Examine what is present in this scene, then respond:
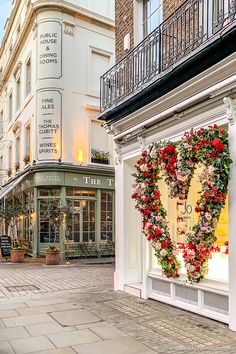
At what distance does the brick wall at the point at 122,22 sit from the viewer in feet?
35.5

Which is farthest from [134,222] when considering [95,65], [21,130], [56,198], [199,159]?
[21,130]

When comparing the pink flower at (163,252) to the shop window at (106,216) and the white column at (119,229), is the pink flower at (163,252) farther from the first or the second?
the shop window at (106,216)

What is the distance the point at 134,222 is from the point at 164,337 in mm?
4456

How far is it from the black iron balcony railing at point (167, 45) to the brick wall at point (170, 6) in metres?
0.34

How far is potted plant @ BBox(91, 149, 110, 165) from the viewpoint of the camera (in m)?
19.9

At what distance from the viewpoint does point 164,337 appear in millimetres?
6363

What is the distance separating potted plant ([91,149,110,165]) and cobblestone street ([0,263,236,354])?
9.61m

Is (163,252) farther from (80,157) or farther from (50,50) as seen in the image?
(50,50)

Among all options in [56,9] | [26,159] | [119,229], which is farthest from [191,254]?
[56,9]

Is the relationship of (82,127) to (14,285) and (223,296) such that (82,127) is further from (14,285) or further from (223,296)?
(223,296)

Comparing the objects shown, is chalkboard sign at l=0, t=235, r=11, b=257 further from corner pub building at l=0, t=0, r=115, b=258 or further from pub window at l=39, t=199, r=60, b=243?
pub window at l=39, t=199, r=60, b=243

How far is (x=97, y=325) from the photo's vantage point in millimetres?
7074

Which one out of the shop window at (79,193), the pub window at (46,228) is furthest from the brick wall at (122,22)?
the pub window at (46,228)

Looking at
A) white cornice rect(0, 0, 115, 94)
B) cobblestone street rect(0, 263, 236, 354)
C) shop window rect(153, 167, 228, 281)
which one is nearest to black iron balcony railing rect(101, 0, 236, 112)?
shop window rect(153, 167, 228, 281)
